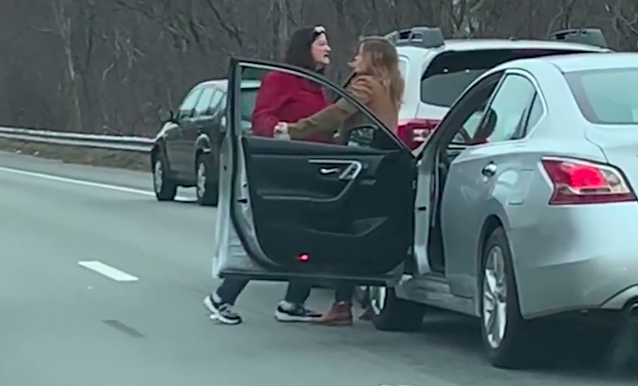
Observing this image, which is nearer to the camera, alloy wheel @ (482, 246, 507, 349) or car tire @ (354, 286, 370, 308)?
Answer: alloy wheel @ (482, 246, 507, 349)

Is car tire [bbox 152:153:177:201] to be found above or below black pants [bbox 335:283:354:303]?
below

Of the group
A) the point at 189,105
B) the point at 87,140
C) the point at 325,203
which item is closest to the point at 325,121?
the point at 325,203

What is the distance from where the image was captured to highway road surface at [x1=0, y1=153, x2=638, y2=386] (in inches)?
325

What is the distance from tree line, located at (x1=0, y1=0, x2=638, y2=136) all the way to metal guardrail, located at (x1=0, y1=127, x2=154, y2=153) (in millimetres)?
6559

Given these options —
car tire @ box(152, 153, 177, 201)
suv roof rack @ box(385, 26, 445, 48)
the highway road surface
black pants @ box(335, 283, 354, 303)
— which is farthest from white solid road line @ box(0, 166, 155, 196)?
black pants @ box(335, 283, 354, 303)

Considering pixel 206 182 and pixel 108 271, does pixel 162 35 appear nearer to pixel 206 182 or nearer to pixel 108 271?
pixel 206 182

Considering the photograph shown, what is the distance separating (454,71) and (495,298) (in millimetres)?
3865

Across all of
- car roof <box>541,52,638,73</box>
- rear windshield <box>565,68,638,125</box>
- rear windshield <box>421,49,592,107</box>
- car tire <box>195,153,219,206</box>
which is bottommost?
car tire <box>195,153,219,206</box>

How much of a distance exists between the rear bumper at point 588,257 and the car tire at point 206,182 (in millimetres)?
13150

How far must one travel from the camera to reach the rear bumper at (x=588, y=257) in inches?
291

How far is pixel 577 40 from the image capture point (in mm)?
13109

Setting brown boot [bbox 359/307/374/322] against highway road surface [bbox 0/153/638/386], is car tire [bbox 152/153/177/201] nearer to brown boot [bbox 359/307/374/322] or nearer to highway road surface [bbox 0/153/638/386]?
highway road surface [bbox 0/153/638/386]

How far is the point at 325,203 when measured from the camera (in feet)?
30.3

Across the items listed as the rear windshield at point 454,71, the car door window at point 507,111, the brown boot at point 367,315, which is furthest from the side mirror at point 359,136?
the rear windshield at point 454,71
